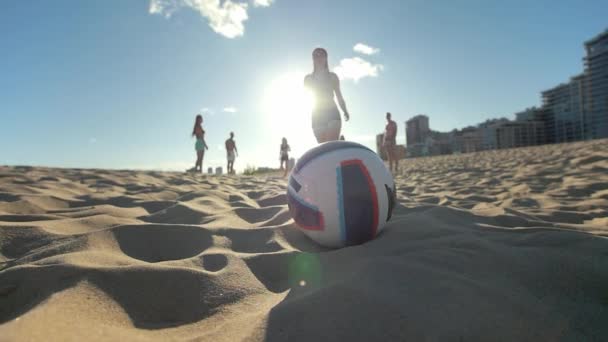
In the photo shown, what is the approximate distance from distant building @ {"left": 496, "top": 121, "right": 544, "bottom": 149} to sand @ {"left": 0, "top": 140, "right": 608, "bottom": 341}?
100519 mm

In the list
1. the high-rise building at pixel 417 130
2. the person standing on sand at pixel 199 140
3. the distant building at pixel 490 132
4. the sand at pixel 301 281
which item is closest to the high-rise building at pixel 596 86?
the distant building at pixel 490 132

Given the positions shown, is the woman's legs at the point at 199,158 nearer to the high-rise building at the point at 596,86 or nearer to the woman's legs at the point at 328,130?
the woman's legs at the point at 328,130

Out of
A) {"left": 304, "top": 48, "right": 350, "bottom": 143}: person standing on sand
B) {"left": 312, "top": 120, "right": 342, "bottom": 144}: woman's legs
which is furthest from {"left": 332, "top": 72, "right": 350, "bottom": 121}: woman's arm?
{"left": 312, "top": 120, "right": 342, "bottom": 144}: woman's legs

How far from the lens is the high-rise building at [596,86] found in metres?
67.2

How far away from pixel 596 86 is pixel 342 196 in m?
96.5

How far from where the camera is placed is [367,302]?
1369 millimetres

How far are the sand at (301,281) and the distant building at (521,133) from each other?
101m

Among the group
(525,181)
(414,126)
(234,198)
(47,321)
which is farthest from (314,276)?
(414,126)

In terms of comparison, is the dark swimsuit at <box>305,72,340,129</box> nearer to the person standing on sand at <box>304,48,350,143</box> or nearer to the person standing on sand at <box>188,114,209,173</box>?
the person standing on sand at <box>304,48,350,143</box>

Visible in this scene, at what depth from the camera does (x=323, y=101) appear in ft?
14.3

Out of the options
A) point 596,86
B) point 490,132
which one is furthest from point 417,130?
point 596,86

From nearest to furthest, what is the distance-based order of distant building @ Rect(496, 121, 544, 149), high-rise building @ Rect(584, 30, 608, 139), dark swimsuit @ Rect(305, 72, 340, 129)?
dark swimsuit @ Rect(305, 72, 340, 129)
high-rise building @ Rect(584, 30, 608, 139)
distant building @ Rect(496, 121, 544, 149)

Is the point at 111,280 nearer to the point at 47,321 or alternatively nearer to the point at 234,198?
the point at 47,321

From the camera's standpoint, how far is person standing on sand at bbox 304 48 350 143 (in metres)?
4.30
